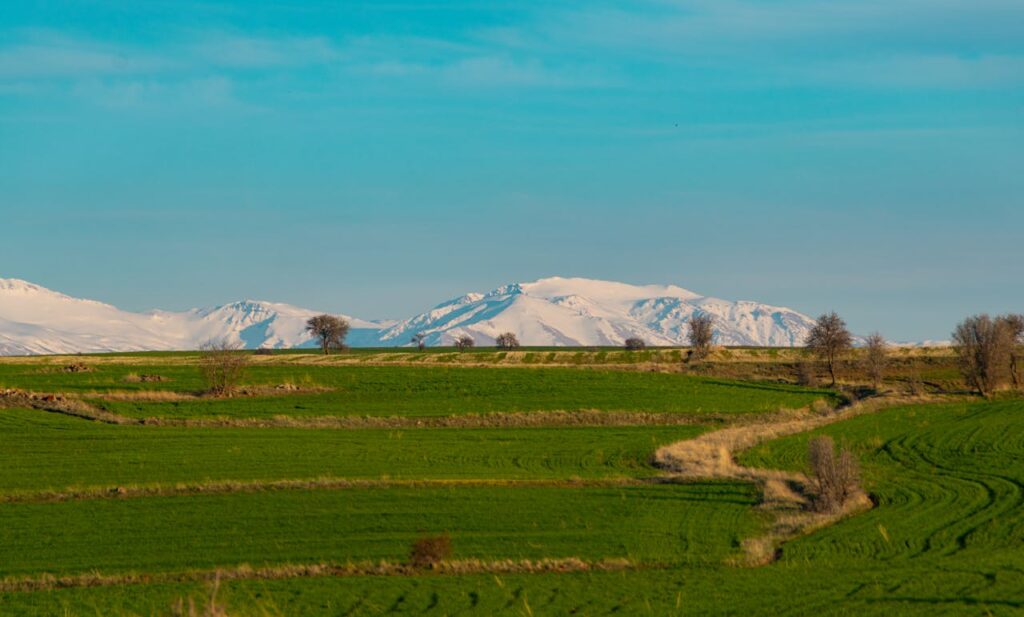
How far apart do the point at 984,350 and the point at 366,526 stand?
83963mm

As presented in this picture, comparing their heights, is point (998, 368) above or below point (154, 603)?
above

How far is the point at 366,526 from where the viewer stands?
4038 centimetres

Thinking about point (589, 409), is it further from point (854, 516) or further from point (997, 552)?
point (997, 552)

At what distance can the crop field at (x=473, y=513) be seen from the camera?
94.8 feet

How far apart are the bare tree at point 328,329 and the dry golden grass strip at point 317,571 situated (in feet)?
491

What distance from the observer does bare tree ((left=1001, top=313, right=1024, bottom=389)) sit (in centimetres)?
10844

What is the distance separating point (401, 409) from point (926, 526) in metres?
51.4

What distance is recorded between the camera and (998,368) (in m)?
106

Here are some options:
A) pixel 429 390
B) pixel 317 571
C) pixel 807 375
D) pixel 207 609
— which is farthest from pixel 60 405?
pixel 807 375

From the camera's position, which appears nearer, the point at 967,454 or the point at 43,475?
the point at 43,475

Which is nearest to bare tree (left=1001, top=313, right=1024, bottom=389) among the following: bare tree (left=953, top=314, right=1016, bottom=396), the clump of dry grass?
bare tree (left=953, top=314, right=1016, bottom=396)

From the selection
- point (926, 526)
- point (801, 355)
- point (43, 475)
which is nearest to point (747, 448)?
point (926, 526)

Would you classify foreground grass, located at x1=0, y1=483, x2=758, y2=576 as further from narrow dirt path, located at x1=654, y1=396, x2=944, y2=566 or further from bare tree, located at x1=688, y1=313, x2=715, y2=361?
bare tree, located at x1=688, y1=313, x2=715, y2=361

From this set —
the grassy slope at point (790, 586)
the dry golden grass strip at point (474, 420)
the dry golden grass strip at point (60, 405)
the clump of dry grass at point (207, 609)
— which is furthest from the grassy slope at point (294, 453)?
the clump of dry grass at point (207, 609)
